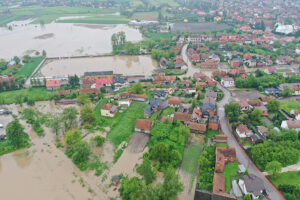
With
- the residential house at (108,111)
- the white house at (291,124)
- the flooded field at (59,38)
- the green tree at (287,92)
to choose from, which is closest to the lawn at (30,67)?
the flooded field at (59,38)

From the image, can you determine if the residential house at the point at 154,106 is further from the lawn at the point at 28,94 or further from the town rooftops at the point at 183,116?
the lawn at the point at 28,94

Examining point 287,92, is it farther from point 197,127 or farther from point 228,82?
point 197,127

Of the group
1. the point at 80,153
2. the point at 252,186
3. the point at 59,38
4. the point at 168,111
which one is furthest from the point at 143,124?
the point at 59,38

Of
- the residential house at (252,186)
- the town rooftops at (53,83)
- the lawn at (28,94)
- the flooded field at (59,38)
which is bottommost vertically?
the residential house at (252,186)

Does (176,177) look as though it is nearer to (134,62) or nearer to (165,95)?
(165,95)

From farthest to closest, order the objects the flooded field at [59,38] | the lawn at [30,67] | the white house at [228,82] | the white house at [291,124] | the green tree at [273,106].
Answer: the flooded field at [59,38], the lawn at [30,67], the white house at [228,82], the green tree at [273,106], the white house at [291,124]

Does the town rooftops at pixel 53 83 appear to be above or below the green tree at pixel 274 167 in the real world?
above

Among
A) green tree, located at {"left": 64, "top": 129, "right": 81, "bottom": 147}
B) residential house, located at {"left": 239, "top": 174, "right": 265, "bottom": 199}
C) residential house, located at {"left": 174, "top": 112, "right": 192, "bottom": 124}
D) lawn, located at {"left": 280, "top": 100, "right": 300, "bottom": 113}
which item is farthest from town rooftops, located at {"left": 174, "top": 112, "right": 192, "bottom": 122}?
lawn, located at {"left": 280, "top": 100, "right": 300, "bottom": 113}

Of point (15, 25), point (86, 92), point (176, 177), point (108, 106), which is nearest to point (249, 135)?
point (176, 177)

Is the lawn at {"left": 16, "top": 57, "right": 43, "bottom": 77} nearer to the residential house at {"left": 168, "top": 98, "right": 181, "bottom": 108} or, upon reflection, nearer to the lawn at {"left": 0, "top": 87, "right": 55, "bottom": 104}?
the lawn at {"left": 0, "top": 87, "right": 55, "bottom": 104}
